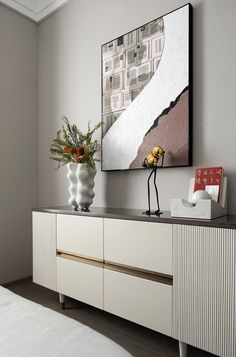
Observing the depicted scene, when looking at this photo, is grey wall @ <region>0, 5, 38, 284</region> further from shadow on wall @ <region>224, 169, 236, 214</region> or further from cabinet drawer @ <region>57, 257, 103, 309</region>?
shadow on wall @ <region>224, 169, 236, 214</region>

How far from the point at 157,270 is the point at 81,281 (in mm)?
643

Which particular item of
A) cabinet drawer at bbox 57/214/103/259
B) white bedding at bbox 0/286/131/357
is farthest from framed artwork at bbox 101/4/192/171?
white bedding at bbox 0/286/131/357

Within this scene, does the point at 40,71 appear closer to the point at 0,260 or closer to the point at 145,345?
the point at 0,260

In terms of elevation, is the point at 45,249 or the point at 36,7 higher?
the point at 36,7

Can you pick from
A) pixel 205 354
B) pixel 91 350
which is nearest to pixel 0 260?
pixel 205 354

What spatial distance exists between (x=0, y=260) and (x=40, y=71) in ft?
6.24

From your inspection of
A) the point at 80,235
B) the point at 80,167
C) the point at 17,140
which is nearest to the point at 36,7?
the point at 17,140

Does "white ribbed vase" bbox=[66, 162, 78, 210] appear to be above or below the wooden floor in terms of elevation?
above

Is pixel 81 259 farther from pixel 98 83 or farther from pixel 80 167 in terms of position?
pixel 98 83

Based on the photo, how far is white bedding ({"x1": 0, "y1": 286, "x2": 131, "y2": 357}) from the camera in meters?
Answer: 0.59

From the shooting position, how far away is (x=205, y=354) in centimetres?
151

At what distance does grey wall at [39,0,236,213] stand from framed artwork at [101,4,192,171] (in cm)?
7

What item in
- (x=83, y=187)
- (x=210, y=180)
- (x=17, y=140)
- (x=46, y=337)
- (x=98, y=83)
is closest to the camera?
(x=46, y=337)

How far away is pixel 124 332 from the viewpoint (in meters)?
1.74
